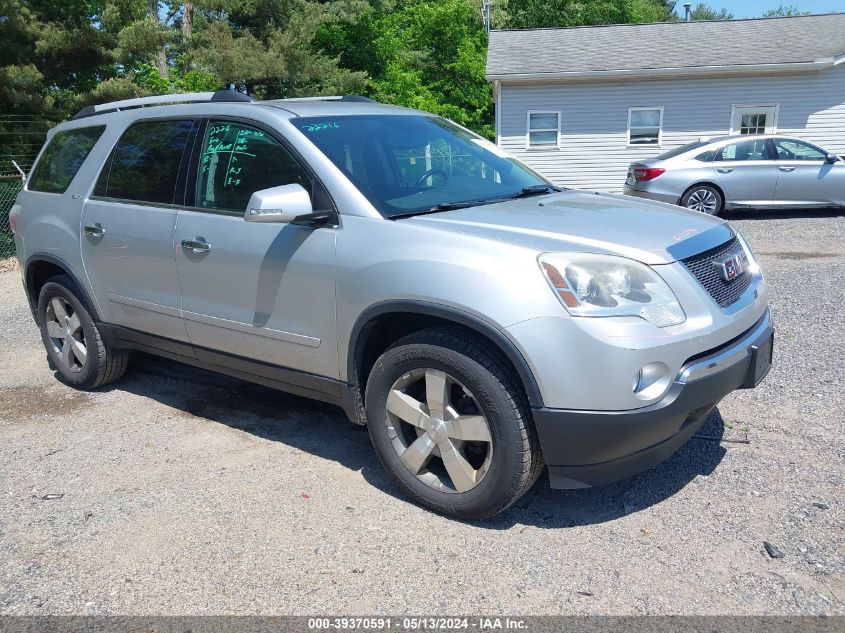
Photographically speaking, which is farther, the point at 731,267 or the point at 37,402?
the point at 37,402

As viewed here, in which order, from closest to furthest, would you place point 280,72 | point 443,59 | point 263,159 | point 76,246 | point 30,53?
1. point 263,159
2. point 76,246
3. point 30,53
4. point 280,72
5. point 443,59

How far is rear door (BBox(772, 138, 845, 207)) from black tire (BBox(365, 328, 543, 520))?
1195 cm

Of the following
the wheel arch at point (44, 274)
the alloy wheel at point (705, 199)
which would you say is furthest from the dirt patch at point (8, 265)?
the alloy wheel at point (705, 199)

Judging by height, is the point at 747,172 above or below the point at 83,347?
below

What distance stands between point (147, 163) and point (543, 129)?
15.6 m

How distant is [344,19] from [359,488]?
25.3 metres

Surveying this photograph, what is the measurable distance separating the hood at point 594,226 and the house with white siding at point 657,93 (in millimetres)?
15286

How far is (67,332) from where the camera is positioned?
5.28 metres

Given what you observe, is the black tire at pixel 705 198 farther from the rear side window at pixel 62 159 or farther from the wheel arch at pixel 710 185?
the rear side window at pixel 62 159

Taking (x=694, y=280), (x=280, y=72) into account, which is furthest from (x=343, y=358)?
(x=280, y=72)

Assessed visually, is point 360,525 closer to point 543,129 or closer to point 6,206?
point 6,206

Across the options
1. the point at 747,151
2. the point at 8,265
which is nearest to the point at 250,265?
the point at 8,265

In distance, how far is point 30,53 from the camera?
16188 mm

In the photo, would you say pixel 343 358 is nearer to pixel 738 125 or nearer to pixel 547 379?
pixel 547 379
